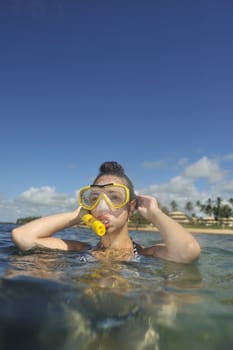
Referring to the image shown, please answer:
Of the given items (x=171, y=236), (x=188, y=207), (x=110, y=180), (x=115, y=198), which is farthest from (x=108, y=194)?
(x=188, y=207)

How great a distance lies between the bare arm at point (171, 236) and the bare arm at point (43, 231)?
42.1 inches

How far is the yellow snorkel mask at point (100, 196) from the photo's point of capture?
4.23 meters

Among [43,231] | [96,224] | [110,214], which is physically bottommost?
[43,231]

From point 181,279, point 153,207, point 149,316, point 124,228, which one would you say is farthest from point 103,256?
point 149,316

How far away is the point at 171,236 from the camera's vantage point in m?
3.98

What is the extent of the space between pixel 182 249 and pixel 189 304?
149 cm

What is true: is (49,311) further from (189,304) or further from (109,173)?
(109,173)

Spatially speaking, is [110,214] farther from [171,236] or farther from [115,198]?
[171,236]

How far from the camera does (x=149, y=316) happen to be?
2139 mm

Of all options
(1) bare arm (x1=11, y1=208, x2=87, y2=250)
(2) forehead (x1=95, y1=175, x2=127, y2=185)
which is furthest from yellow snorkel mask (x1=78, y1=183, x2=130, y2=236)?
(1) bare arm (x1=11, y1=208, x2=87, y2=250)

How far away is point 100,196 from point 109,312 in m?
2.22

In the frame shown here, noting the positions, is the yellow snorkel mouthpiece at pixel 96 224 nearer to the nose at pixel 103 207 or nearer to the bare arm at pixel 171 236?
the nose at pixel 103 207

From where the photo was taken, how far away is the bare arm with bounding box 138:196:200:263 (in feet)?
12.8

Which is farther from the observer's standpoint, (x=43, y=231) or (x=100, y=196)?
(x=43, y=231)
